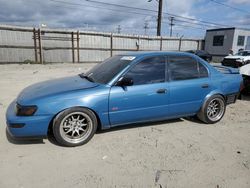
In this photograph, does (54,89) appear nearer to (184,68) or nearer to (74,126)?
(74,126)

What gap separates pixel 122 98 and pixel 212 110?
2209mm

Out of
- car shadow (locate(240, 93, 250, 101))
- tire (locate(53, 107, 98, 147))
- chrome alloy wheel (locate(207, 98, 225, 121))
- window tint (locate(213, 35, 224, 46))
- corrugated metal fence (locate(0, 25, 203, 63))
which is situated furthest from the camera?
window tint (locate(213, 35, 224, 46))

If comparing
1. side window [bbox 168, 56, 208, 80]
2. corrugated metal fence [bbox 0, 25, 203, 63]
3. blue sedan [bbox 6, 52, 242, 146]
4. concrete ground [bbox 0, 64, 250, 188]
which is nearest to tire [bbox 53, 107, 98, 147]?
blue sedan [bbox 6, 52, 242, 146]

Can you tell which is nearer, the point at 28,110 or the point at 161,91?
the point at 28,110

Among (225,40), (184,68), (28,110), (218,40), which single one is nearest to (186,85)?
(184,68)

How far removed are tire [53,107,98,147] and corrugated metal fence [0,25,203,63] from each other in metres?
14.4

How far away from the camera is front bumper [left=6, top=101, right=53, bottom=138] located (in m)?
3.04

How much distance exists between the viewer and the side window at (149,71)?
11.9ft

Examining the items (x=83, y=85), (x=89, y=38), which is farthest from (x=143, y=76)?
(x=89, y=38)

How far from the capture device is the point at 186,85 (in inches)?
157

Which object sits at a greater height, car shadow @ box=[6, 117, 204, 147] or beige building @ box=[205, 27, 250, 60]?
beige building @ box=[205, 27, 250, 60]

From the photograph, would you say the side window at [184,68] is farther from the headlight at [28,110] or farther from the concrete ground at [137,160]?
the headlight at [28,110]

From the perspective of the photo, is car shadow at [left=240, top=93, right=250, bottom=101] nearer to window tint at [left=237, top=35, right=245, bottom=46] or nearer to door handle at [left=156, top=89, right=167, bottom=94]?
door handle at [left=156, top=89, right=167, bottom=94]

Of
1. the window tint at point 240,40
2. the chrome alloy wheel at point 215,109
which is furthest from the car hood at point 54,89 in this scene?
the window tint at point 240,40
